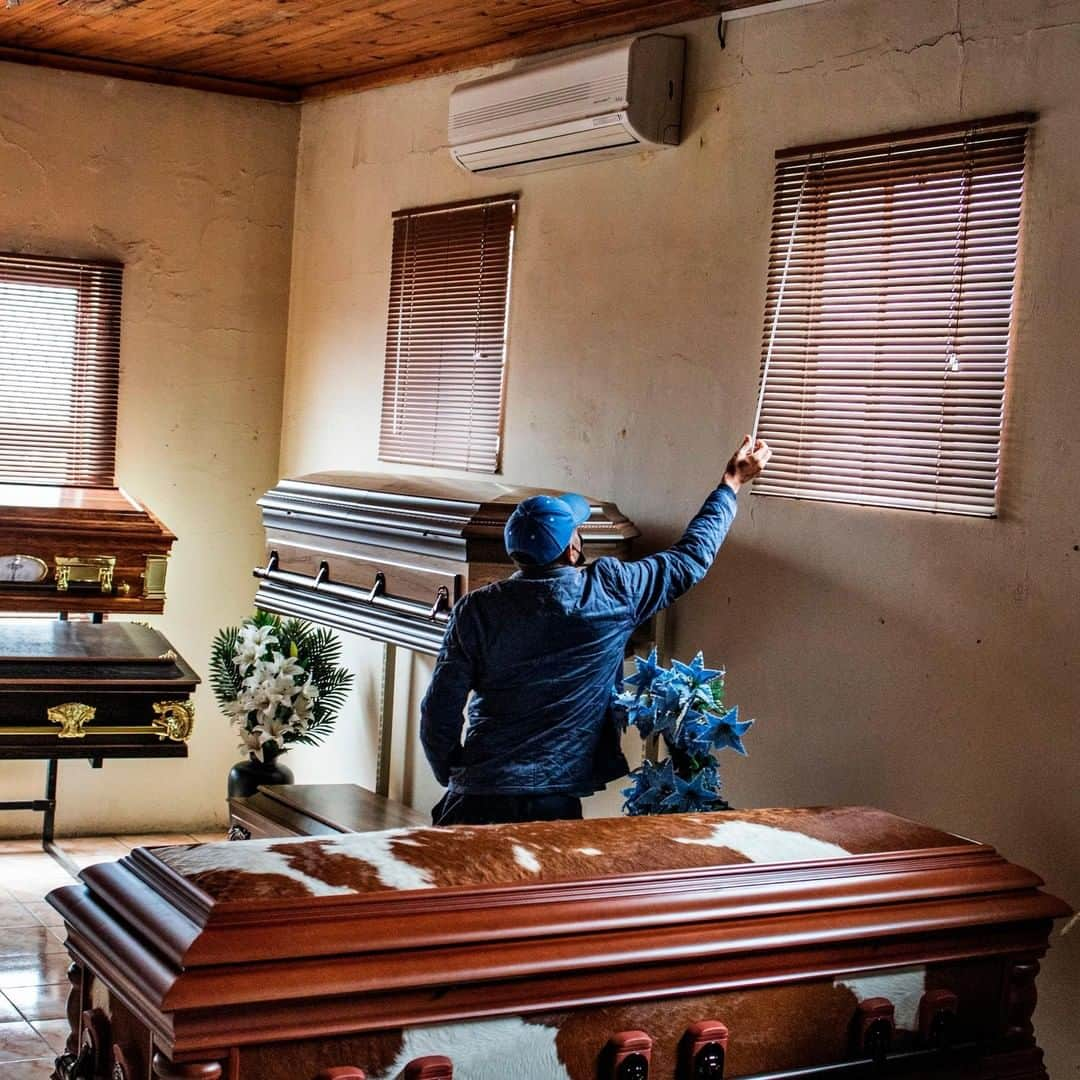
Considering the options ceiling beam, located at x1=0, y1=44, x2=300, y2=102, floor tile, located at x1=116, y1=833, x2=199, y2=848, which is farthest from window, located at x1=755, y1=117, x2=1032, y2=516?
floor tile, located at x1=116, y1=833, x2=199, y2=848

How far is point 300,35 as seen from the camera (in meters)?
5.56

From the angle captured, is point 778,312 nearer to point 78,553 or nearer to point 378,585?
point 378,585

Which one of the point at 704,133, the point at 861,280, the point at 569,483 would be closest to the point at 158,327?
the point at 569,483

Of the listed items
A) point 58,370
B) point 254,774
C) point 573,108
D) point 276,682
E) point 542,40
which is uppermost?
point 542,40

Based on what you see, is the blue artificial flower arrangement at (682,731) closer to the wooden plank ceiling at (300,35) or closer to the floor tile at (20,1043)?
the floor tile at (20,1043)

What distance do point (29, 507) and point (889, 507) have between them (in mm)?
2924

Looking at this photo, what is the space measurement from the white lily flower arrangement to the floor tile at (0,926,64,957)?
3.44 feet

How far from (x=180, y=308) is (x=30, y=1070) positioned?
3406 millimetres

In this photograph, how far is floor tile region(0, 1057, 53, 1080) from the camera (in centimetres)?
389

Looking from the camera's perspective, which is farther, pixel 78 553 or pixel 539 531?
pixel 78 553

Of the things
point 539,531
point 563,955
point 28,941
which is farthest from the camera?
point 28,941

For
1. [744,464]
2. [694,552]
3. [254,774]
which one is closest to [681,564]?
[694,552]

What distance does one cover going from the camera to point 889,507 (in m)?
3.79

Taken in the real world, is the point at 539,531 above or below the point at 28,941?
above
